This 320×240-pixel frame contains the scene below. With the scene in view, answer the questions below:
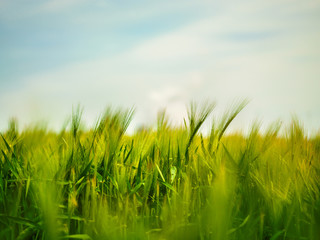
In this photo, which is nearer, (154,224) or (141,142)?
(154,224)

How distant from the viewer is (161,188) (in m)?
1.06

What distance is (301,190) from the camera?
0.93m

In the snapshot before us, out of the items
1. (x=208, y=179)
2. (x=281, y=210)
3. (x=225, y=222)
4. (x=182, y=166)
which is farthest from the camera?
(x=182, y=166)

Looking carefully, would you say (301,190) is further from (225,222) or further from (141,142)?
(141,142)

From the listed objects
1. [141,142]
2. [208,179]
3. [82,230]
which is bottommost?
[82,230]

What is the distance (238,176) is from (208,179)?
0.35 ft

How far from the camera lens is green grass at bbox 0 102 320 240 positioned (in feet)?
2.59

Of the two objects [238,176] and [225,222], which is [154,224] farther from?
[238,176]

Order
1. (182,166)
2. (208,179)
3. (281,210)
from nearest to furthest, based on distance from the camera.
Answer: (281,210)
(208,179)
(182,166)

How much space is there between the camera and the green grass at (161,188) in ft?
2.59

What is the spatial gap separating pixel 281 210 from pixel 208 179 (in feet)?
0.79

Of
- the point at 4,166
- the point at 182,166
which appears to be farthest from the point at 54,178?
the point at 182,166

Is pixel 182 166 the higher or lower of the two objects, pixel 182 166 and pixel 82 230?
the higher

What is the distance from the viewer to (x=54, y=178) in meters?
0.90
